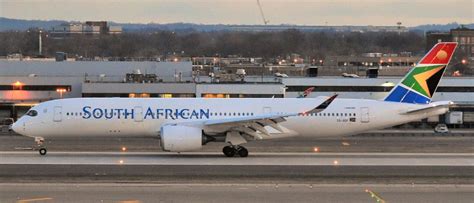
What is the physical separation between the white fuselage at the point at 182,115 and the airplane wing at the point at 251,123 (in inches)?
40.8

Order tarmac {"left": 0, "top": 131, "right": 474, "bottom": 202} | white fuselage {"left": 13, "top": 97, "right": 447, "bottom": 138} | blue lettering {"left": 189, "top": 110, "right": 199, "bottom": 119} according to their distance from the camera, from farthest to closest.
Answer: blue lettering {"left": 189, "top": 110, "right": 199, "bottom": 119} < white fuselage {"left": 13, "top": 97, "right": 447, "bottom": 138} < tarmac {"left": 0, "top": 131, "right": 474, "bottom": 202}

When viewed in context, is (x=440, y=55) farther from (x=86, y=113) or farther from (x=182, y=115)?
(x=86, y=113)

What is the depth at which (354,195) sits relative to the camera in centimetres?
2659

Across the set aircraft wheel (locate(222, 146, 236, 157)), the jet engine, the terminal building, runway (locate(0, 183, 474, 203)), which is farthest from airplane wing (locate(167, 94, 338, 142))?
the terminal building

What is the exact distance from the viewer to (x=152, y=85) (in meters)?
70.5

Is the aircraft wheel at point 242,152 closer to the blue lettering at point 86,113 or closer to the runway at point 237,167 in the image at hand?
the runway at point 237,167

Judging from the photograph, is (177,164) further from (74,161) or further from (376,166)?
(376,166)

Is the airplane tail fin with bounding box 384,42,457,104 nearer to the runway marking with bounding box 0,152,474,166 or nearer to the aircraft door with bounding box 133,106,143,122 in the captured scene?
the runway marking with bounding box 0,152,474,166

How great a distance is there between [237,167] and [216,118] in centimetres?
630

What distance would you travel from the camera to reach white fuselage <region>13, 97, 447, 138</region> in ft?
130

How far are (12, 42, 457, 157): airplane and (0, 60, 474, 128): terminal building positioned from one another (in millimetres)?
26066

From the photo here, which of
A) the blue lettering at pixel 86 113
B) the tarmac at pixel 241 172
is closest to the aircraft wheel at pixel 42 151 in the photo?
the tarmac at pixel 241 172

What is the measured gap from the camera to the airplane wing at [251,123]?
38.1m

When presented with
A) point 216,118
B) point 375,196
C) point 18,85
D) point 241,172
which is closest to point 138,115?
point 216,118
